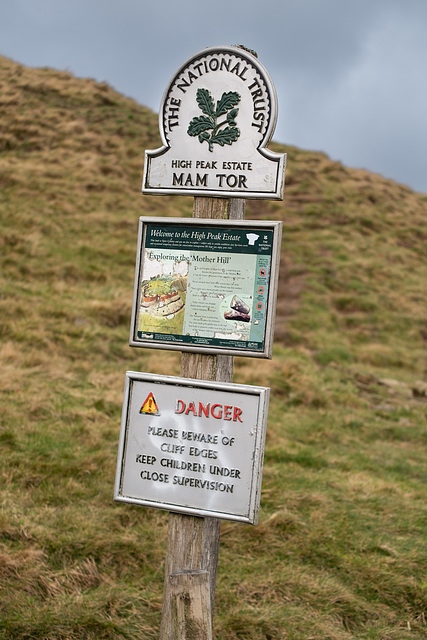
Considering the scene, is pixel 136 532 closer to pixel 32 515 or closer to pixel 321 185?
pixel 32 515

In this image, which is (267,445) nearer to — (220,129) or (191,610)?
(191,610)

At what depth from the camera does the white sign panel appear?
122 inches

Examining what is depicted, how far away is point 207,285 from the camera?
3230 millimetres

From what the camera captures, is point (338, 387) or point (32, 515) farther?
point (338, 387)

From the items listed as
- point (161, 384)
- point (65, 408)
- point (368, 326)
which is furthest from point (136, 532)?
point (368, 326)

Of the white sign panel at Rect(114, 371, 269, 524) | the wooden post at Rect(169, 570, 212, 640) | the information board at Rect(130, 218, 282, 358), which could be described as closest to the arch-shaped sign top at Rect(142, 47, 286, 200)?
the information board at Rect(130, 218, 282, 358)

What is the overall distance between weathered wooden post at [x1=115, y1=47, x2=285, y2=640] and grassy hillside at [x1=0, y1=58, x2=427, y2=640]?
3.85 ft

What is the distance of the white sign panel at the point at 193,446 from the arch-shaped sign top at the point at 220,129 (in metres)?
1.04

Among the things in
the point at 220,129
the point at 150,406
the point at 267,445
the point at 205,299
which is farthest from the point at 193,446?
the point at 267,445

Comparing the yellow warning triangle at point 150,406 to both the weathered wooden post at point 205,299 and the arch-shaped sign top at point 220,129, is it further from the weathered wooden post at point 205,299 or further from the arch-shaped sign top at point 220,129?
the arch-shaped sign top at point 220,129

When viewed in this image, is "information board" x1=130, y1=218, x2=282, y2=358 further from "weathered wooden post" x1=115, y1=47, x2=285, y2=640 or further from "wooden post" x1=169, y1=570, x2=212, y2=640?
"wooden post" x1=169, y1=570, x2=212, y2=640

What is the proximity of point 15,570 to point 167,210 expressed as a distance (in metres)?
18.7

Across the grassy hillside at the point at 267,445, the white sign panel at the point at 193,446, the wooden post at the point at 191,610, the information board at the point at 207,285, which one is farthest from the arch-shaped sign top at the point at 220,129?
the grassy hillside at the point at 267,445

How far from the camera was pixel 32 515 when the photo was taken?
479 centimetres
